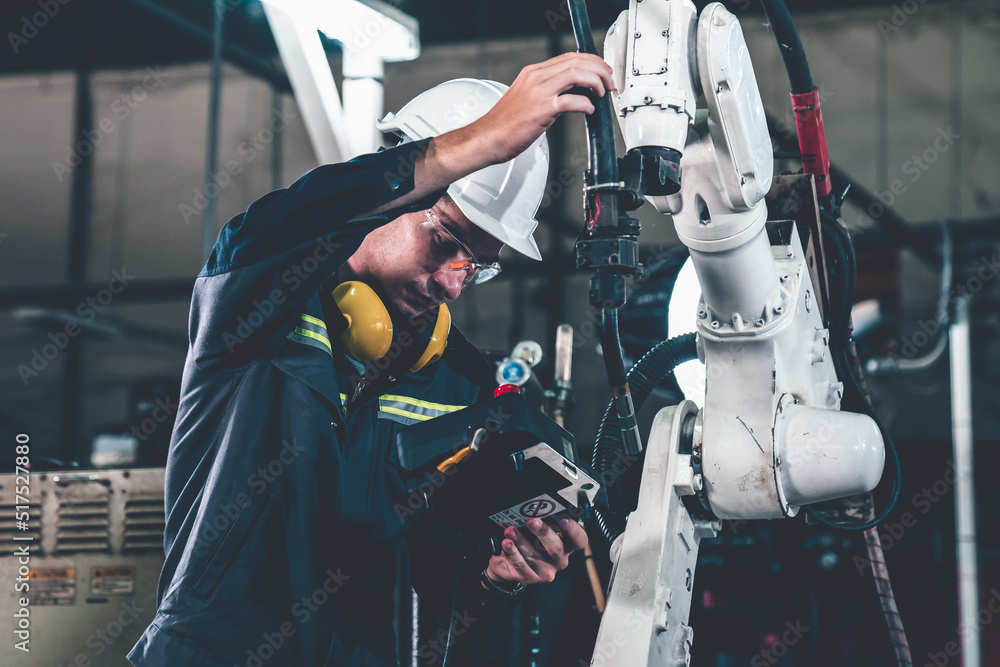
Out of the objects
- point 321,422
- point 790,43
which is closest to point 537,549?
point 321,422

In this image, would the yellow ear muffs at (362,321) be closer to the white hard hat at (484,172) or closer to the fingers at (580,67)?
the white hard hat at (484,172)

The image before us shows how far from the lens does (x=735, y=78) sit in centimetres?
132

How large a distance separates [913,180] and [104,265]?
6.83 meters

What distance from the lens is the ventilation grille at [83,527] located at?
2287mm

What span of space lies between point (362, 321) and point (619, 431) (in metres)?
0.51

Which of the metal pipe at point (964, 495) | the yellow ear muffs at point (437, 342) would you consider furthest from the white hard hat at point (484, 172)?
the metal pipe at point (964, 495)

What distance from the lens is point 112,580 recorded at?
7.48 feet

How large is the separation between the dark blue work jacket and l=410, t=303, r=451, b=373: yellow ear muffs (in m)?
0.11

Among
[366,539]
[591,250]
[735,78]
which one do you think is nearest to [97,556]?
[366,539]

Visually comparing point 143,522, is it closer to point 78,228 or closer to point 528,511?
point 528,511

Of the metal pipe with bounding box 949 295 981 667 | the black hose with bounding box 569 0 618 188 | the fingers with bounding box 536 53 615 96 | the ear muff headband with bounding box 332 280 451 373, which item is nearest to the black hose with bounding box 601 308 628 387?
the black hose with bounding box 569 0 618 188

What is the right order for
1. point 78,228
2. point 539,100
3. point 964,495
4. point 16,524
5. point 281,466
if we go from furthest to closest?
point 78,228 → point 964,495 → point 16,524 → point 281,466 → point 539,100

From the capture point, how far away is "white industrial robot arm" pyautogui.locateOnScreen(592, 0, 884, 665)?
4.23 ft

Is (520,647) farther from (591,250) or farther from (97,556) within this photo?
(591,250)
